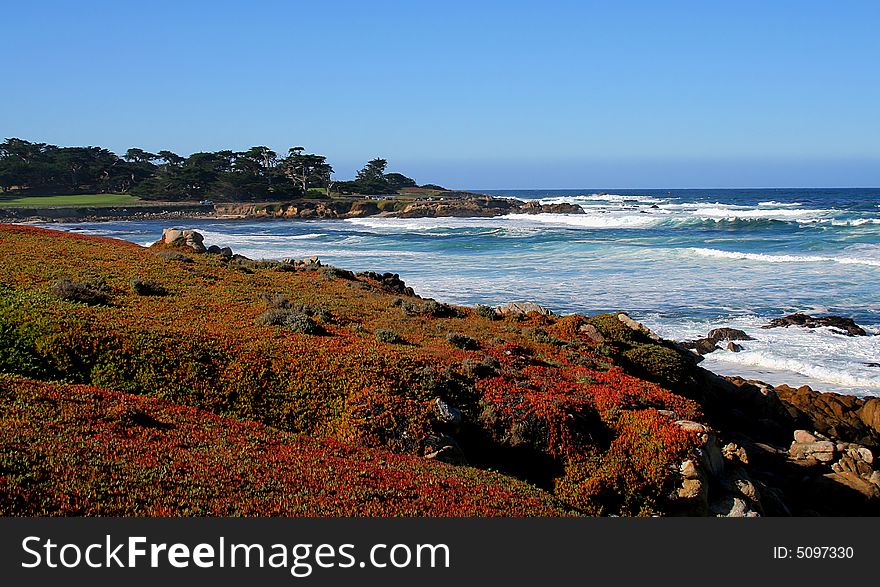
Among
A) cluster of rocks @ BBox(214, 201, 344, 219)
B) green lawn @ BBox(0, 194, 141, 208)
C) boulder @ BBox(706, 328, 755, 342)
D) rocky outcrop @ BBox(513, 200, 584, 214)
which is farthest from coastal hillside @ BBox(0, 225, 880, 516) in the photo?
rocky outcrop @ BBox(513, 200, 584, 214)

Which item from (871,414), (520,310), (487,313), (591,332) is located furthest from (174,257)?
(871,414)

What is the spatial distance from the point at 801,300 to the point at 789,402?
16.2m

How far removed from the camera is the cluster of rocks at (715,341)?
75.9 feet

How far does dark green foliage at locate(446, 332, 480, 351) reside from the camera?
1418cm

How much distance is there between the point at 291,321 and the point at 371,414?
13.5 ft

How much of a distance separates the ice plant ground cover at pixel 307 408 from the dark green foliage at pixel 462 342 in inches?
4.7

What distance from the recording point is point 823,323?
85.6 ft

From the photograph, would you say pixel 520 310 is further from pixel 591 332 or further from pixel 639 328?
pixel 639 328

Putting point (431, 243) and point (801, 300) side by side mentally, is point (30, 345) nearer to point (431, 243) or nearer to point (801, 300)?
point (801, 300)

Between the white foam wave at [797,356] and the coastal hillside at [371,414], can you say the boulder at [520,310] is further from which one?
the white foam wave at [797,356]

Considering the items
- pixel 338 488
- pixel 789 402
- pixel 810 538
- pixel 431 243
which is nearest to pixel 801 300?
pixel 789 402

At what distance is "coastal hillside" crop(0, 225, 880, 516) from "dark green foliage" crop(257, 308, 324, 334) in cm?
5

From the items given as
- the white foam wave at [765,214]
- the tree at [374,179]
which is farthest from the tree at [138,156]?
the white foam wave at [765,214]

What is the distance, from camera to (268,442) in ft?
30.5
